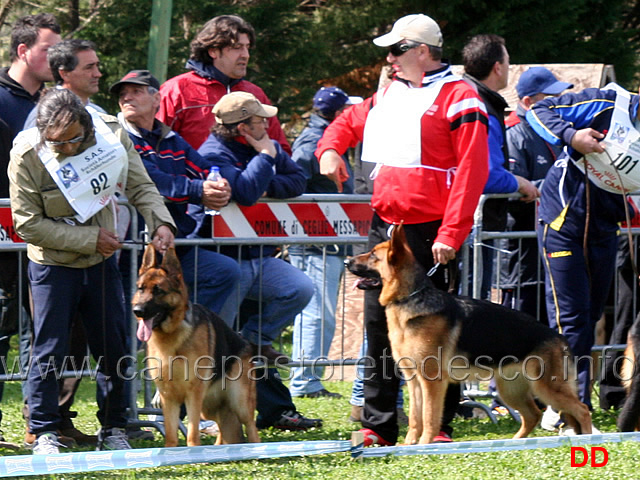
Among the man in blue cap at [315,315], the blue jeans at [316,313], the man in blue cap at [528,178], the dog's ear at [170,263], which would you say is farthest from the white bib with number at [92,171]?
the man in blue cap at [528,178]

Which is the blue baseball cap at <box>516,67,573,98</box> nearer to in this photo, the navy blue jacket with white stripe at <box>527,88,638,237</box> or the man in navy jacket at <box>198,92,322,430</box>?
the navy blue jacket with white stripe at <box>527,88,638,237</box>

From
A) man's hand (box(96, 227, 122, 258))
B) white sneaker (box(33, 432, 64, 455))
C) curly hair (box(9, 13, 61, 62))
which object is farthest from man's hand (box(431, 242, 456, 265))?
curly hair (box(9, 13, 61, 62))

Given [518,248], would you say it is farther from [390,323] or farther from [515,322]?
[390,323]

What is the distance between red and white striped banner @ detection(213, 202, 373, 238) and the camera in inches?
253

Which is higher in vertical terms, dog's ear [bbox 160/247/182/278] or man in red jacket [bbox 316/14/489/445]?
man in red jacket [bbox 316/14/489/445]

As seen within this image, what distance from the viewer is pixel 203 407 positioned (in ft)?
18.5

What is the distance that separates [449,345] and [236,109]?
193 cm

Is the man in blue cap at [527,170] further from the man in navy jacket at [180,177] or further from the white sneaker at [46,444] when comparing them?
the white sneaker at [46,444]

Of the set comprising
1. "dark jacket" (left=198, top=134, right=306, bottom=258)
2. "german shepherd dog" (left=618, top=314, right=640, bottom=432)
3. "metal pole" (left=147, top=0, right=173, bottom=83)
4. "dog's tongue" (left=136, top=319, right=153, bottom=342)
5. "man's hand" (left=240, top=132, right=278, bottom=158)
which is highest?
"metal pole" (left=147, top=0, right=173, bottom=83)

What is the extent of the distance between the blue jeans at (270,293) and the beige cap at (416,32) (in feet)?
5.62

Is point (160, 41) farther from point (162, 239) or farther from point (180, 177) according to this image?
point (162, 239)

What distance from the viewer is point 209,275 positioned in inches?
246

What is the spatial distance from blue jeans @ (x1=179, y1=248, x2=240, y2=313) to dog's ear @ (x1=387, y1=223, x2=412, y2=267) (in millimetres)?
1201

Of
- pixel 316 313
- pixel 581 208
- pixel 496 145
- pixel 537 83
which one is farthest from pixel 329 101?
pixel 581 208
